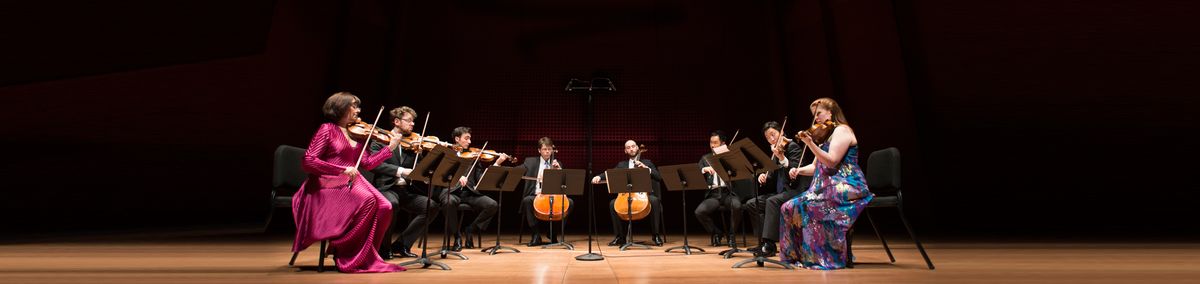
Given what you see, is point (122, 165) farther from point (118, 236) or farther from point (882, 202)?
point (882, 202)

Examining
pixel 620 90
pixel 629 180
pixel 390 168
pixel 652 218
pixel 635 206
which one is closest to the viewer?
pixel 390 168

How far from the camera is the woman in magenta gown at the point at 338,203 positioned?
298 centimetres

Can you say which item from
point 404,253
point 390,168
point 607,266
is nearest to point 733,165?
point 607,266

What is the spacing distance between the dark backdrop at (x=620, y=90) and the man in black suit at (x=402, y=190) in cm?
278

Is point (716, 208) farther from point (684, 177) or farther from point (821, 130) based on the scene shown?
point (821, 130)

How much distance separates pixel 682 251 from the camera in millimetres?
4547

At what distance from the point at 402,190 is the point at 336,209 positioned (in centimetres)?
98

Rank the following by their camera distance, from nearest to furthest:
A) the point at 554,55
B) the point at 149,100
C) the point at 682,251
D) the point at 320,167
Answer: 1. the point at 320,167
2. the point at 682,251
3. the point at 149,100
4. the point at 554,55

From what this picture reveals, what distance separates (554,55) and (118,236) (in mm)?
4405

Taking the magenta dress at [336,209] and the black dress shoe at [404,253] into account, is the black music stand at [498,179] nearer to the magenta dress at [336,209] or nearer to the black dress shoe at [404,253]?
the black dress shoe at [404,253]

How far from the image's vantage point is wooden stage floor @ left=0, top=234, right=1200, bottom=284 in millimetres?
2742

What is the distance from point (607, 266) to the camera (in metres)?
3.45

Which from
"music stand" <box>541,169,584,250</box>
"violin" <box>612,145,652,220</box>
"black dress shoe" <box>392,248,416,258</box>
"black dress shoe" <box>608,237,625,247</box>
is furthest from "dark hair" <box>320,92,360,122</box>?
"black dress shoe" <box>608,237,625,247</box>

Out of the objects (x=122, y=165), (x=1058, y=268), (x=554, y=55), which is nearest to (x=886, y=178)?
(x=1058, y=268)
